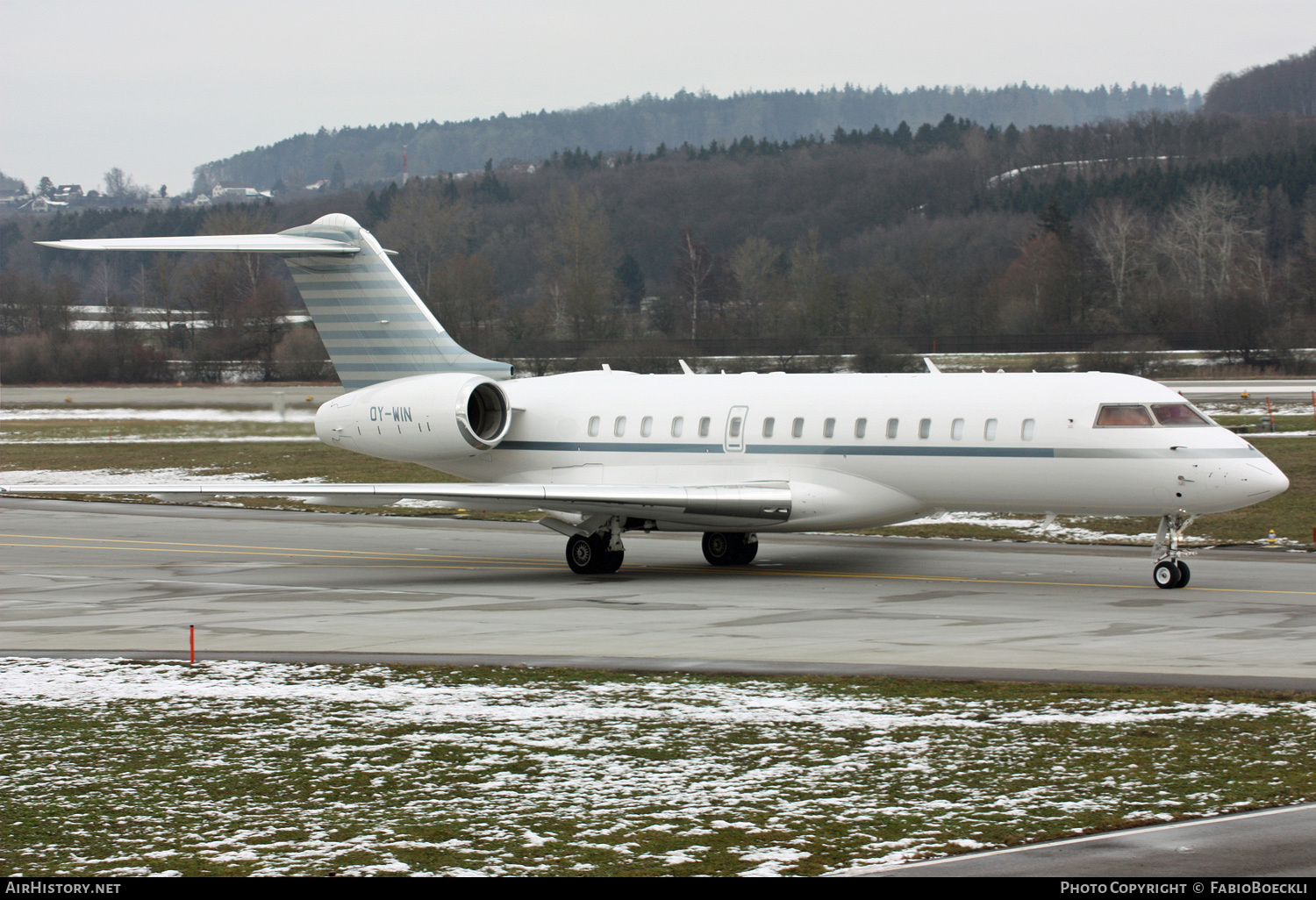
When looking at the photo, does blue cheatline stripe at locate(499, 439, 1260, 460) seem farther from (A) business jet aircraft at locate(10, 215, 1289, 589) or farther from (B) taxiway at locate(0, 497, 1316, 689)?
(B) taxiway at locate(0, 497, 1316, 689)

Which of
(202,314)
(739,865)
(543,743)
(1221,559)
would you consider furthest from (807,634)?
(202,314)

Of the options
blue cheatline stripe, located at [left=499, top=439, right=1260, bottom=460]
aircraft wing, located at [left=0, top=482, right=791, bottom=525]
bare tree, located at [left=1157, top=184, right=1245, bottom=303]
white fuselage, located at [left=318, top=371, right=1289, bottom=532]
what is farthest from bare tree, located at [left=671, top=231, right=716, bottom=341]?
aircraft wing, located at [left=0, top=482, right=791, bottom=525]

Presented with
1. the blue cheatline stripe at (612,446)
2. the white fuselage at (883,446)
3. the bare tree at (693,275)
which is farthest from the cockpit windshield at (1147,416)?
the bare tree at (693,275)

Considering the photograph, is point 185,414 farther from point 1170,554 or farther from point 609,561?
point 1170,554

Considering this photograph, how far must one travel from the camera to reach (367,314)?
89.1 feet

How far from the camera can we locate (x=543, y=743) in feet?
36.4

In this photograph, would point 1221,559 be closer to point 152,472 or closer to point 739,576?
point 739,576

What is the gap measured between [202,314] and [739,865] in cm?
5693

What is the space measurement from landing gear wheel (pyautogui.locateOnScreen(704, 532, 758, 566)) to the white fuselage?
3.92ft

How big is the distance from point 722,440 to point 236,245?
9324 mm

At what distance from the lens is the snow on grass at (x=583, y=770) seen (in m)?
8.40

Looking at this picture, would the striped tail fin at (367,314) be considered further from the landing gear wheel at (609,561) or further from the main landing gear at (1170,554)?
the main landing gear at (1170,554)

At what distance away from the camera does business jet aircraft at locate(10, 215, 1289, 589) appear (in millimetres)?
20234

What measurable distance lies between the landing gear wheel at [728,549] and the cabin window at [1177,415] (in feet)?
23.9
